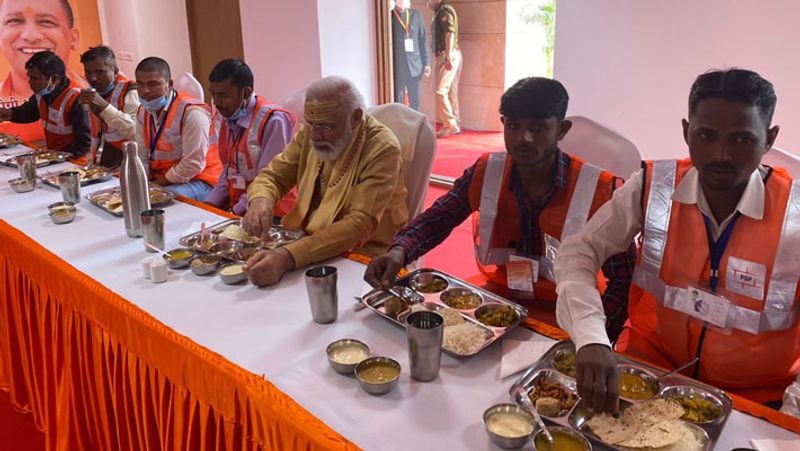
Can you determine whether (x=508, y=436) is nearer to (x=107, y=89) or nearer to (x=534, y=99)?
(x=534, y=99)

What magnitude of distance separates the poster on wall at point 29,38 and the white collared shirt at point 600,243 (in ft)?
21.2

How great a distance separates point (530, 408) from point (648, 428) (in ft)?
0.66

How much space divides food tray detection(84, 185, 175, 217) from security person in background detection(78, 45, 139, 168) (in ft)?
3.35

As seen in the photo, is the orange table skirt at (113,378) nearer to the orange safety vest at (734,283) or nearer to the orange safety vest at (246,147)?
the orange safety vest at (734,283)

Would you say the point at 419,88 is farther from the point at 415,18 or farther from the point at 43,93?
the point at 43,93

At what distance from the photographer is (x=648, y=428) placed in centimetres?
107

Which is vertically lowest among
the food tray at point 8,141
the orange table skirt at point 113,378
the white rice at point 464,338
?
the orange table skirt at point 113,378

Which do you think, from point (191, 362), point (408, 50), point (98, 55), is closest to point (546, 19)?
point (408, 50)

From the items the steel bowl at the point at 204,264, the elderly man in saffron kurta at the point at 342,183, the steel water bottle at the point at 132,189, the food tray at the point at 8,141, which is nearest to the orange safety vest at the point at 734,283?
the elderly man in saffron kurta at the point at 342,183

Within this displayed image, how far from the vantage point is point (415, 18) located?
5.83 meters

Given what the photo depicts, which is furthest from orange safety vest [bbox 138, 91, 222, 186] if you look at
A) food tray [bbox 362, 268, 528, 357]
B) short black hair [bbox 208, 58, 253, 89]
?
food tray [bbox 362, 268, 528, 357]

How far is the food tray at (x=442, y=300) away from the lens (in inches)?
Result: 56.8

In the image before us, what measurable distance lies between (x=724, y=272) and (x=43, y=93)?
4307 millimetres

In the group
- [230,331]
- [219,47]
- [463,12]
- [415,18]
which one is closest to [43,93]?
[219,47]
